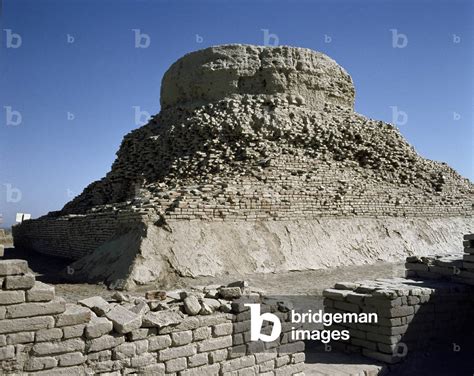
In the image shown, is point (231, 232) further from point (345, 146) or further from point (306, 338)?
point (345, 146)

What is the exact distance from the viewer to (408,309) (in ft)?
21.4

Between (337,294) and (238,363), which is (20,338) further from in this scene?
(337,294)

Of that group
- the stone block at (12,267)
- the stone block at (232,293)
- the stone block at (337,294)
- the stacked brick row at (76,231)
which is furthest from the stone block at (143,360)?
the stacked brick row at (76,231)

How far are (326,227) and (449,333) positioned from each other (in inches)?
308

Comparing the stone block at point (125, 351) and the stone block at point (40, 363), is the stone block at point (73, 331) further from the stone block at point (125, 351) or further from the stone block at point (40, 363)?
the stone block at point (125, 351)

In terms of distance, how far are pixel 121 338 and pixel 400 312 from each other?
4.03 metres

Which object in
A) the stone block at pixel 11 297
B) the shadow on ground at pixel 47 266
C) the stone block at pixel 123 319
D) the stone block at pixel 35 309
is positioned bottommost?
the shadow on ground at pixel 47 266

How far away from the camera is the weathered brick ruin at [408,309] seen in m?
6.37

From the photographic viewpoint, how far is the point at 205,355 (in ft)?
15.9

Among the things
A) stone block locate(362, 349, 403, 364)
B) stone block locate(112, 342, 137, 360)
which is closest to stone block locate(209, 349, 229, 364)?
stone block locate(112, 342, 137, 360)

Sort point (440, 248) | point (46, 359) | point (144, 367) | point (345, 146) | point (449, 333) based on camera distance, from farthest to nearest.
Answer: point (345, 146) → point (440, 248) → point (449, 333) → point (144, 367) → point (46, 359)

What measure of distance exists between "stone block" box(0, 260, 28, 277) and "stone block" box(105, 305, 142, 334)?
93cm

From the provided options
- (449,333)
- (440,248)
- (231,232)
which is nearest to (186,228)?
(231,232)

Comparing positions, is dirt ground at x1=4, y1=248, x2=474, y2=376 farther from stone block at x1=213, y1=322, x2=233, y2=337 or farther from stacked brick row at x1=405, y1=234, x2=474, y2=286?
stone block at x1=213, y1=322, x2=233, y2=337
